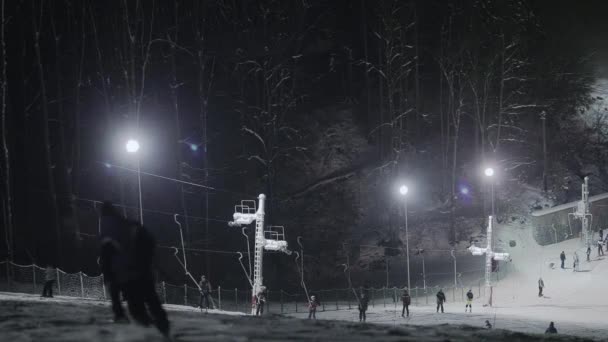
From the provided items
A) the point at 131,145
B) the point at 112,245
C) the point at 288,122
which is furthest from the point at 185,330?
the point at 288,122

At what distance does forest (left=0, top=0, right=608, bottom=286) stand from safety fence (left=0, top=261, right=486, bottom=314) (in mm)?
4709

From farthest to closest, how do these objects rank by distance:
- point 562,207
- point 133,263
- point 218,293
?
1. point 562,207
2. point 218,293
3. point 133,263

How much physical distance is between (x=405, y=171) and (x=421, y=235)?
25.3 feet

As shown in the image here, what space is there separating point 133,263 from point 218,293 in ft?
99.0

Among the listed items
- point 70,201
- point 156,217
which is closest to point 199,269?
point 156,217

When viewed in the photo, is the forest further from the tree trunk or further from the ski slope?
the ski slope

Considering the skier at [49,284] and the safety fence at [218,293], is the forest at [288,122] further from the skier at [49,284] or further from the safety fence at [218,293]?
the skier at [49,284]

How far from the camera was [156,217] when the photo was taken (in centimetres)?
5128

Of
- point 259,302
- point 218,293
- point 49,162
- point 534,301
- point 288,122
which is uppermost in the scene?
point 288,122

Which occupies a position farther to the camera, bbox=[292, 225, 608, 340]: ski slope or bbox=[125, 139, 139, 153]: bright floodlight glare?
bbox=[292, 225, 608, 340]: ski slope

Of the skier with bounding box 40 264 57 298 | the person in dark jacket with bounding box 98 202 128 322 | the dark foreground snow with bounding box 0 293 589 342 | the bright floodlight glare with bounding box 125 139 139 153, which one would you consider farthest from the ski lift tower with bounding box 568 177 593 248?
the person in dark jacket with bounding box 98 202 128 322

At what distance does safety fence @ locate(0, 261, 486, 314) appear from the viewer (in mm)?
26609

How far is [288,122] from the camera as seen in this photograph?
2367 inches

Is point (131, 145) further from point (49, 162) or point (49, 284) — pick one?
point (49, 162)
